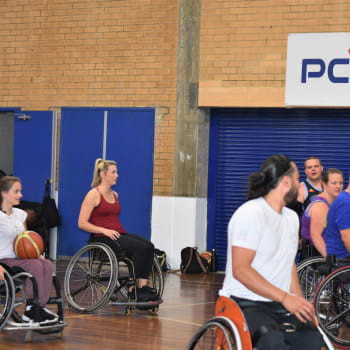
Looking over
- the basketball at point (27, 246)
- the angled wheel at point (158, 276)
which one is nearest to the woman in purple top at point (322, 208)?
the angled wheel at point (158, 276)

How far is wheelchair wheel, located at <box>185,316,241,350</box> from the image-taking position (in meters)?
3.60

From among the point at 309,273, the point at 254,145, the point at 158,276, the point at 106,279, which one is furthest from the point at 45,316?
the point at 254,145

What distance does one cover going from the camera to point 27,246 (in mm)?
5996

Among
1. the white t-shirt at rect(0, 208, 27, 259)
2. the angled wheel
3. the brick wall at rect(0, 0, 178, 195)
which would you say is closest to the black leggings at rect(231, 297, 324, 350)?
the white t-shirt at rect(0, 208, 27, 259)

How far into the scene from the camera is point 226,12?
10.9 meters

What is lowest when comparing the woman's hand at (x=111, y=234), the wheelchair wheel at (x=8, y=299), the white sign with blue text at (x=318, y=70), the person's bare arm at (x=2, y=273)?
the wheelchair wheel at (x=8, y=299)

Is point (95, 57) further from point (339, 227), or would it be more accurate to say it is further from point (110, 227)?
point (339, 227)

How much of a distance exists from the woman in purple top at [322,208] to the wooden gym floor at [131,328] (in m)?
1.18

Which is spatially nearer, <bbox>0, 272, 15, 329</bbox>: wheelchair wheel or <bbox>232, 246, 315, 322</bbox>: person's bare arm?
<bbox>232, 246, 315, 322</bbox>: person's bare arm

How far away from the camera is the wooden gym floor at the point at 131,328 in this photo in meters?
5.75

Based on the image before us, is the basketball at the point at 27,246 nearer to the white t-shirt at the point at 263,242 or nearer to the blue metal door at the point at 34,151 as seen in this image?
the white t-shirt at the point at 263,242

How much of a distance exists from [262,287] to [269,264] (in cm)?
17

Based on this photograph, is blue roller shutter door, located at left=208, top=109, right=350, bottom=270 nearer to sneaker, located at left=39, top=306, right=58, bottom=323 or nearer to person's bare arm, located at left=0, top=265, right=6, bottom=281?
sneaker, located at left=39, top=306, right=58, bottom=323

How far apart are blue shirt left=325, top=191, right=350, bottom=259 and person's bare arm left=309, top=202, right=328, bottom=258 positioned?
443mm
